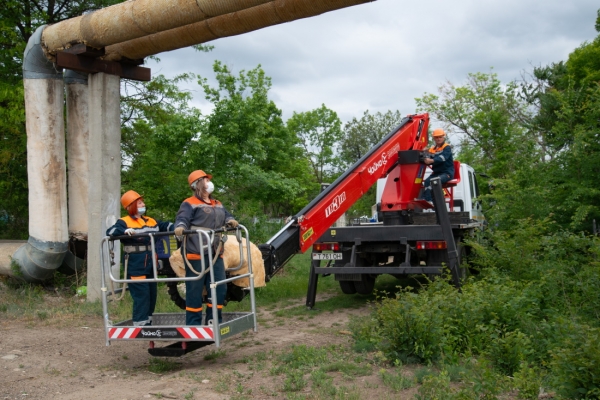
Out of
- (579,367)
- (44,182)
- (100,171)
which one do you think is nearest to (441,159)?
(579,367)

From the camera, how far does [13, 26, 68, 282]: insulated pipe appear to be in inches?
436

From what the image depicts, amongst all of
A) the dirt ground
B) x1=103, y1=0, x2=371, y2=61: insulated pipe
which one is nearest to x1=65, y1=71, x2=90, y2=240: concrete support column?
x1=103, y1=0, x2=371, y2=61: insulated pipe

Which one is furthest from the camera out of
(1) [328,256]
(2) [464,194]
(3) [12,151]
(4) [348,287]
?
(3) [12,151]

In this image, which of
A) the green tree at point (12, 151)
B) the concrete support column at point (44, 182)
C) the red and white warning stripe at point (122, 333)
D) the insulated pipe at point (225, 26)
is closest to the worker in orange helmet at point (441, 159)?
the insulated pipe at point (225, 26)

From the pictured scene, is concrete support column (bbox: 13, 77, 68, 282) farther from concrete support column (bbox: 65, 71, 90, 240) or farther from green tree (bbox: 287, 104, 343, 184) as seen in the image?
green tree (bbox: 287, 104, 343, 184)

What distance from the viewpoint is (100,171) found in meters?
11.0

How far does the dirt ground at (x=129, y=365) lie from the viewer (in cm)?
571

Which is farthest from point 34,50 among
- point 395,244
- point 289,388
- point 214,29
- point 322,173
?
point 322,173

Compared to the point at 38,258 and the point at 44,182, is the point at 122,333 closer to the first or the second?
the point at 38,258

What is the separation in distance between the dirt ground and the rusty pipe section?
468 cm

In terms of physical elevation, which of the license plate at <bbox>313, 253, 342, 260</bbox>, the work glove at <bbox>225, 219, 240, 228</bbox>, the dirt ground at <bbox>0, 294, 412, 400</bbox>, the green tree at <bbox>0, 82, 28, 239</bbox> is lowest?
the dirt ground at <bbox>0, 294, 412, 400</bbox>

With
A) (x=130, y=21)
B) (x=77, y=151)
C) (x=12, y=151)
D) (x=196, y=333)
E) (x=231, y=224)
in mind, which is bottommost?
(x=196, y=333)

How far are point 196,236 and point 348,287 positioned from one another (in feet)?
16.4

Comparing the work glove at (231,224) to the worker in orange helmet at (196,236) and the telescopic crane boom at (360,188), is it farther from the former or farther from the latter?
the telescopic crane boom at (360,188)
